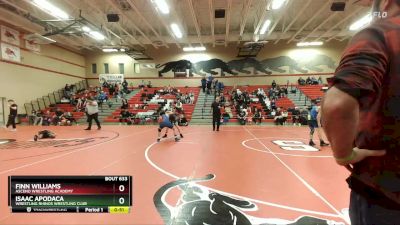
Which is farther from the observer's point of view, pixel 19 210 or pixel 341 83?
pixel 19 210

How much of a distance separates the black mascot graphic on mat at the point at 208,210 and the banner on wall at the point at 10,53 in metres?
19.5

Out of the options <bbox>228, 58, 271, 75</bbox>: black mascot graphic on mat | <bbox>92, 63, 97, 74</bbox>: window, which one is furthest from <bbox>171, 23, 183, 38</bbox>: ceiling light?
<bbox>92, 63, 97, 74</bbox>: window

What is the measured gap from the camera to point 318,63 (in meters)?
26.2

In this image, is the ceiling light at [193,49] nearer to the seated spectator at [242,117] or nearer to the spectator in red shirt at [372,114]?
the seated spectator at [242,117]

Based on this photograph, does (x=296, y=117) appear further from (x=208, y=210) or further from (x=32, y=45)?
(x=32, y=45)

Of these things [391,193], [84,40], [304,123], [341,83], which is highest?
[84,40]

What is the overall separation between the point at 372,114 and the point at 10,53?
22.7m

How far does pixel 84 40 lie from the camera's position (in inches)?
899

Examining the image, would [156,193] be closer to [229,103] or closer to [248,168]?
[248,168]

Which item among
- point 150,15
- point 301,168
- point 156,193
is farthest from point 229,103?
point 156,193

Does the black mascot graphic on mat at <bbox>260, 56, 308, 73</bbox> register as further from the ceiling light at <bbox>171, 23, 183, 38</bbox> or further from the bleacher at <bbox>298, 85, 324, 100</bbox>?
the ceiling light at <bbox>171, 23, 183, 38</bbox>

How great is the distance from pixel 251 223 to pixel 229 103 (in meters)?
18.2

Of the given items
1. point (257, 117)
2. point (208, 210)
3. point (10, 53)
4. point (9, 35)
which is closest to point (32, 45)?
point (9, 35)
